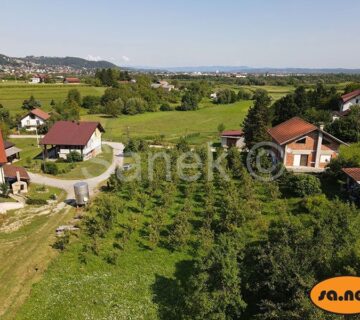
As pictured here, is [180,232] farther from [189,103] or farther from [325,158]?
[189,103]

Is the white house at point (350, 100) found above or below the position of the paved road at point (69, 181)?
above

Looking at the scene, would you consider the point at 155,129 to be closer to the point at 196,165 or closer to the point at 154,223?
the point at 196,165

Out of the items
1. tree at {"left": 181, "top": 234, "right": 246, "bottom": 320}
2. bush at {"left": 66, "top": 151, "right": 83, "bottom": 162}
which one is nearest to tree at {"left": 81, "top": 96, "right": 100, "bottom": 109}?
bush at {"left": 66, "top": 151, "right": 83, "bottom": 162}

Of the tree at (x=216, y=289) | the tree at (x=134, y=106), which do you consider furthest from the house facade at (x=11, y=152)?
the tree at (x=134, y=106)

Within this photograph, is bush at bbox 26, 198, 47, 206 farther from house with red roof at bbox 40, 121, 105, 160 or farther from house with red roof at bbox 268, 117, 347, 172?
house with red roof at bbox 268, 117, 347, 172

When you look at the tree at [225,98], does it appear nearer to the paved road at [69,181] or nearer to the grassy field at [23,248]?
the paved road at [69,181]
